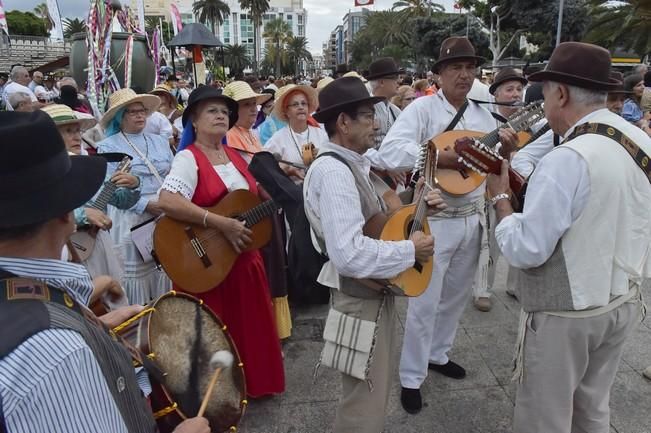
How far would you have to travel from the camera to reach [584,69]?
2.00 meters

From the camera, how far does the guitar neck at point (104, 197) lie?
2.85 m

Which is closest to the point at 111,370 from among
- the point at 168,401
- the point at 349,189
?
the point at 168,401

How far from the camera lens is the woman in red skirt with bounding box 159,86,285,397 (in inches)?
117

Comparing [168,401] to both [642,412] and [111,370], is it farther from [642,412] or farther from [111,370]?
[642,412]

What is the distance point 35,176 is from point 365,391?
1.75 metres

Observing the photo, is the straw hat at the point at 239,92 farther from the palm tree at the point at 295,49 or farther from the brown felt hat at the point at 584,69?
the palm tree at the point at 295,49

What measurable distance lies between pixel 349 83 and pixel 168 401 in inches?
63.0

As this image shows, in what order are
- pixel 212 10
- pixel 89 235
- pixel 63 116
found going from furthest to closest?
pixel 212 10, pixel 63 116, pixel 89 235

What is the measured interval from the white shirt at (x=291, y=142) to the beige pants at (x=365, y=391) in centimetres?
255

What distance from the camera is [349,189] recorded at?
2047 millimetres

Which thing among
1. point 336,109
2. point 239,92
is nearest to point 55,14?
point 239,92

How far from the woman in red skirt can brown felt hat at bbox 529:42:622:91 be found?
6.56ft

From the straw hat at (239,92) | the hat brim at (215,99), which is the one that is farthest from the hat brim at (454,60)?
the straw hat at (239,92)

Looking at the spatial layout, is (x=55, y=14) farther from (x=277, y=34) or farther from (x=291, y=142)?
(x=277, y=34)
